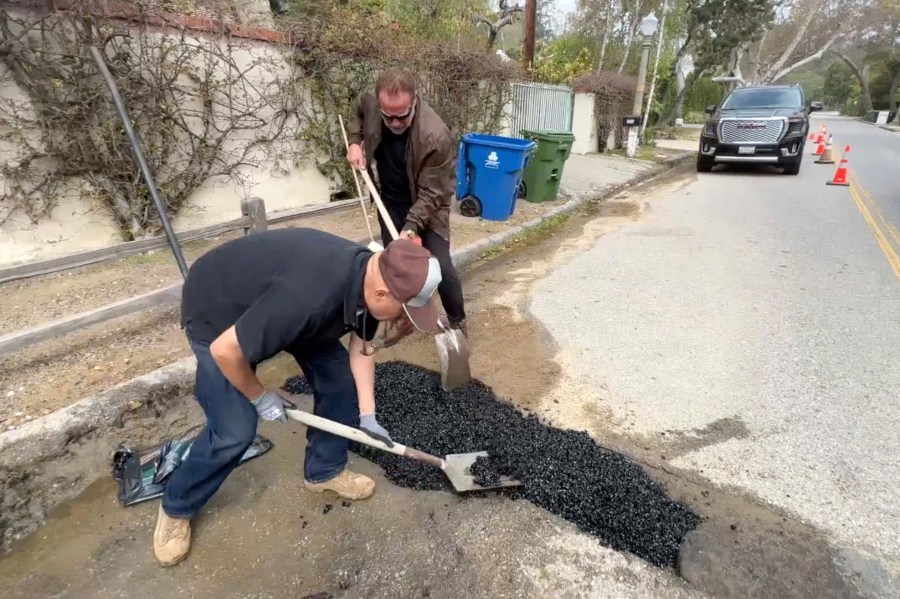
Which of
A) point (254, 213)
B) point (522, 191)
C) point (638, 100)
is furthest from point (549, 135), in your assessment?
point (638, 100)

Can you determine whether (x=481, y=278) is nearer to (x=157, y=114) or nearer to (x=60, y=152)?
(x=157, y=114)

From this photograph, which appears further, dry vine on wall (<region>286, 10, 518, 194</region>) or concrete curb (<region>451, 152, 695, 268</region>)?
dry vine on wall (<region>286, 10, 518, 194</region>)

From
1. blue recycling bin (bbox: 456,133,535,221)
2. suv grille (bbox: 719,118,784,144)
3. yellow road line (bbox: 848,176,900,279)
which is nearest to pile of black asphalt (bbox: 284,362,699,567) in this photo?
blue recycling bin (bbox: 456,133,535,221)

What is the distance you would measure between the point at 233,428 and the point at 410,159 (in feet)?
6.68

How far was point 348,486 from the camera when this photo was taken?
7.91 ft

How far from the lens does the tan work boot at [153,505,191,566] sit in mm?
2072

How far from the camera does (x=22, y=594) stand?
1.97 meters

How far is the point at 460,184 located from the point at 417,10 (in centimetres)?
647

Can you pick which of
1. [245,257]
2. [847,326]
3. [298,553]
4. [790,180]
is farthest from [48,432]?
[790,180]

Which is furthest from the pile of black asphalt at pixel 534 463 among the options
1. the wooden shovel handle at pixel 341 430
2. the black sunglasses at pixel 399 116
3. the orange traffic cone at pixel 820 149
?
the orange traffic cone at pixel 820 149

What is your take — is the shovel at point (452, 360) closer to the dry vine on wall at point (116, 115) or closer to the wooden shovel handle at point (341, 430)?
the wooden shovel handle at point (341, 430)

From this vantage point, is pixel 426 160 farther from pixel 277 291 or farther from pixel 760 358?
pixel 760 358

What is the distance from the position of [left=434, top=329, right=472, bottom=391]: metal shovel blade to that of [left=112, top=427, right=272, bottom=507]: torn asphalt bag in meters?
1.07

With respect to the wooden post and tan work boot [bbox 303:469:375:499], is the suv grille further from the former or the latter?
tan work boot [bbox 303:469:375:499]
